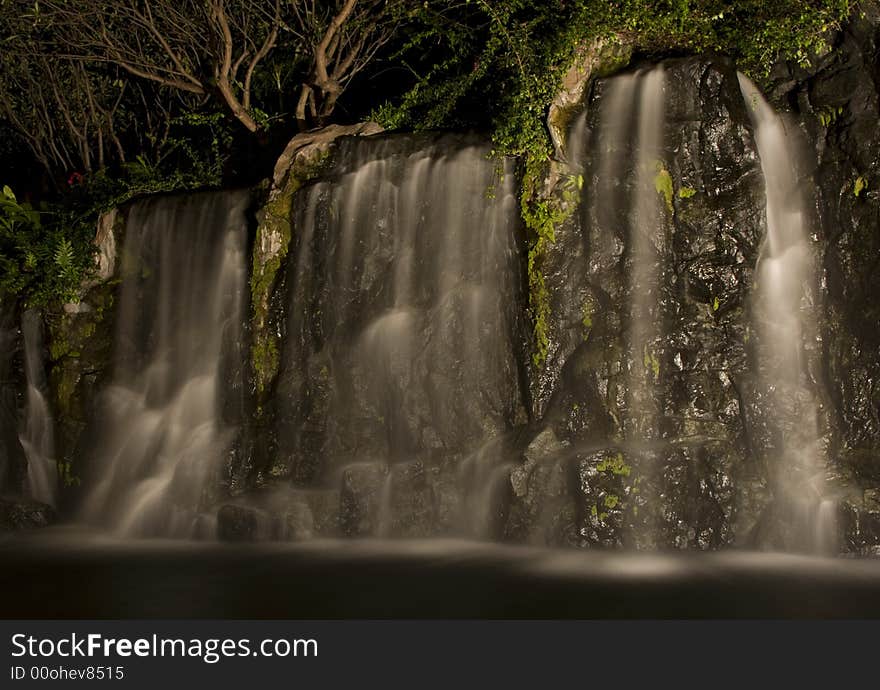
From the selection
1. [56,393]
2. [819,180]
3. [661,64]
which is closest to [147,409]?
[56,393]

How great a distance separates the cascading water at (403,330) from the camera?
1006 centimetres

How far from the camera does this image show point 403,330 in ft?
34.6

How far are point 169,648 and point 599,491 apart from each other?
447 cm

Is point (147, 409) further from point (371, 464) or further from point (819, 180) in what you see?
point (819, 180)

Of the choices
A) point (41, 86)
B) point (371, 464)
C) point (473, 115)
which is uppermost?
point (41, 86)

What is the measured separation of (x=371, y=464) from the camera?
1022 cm

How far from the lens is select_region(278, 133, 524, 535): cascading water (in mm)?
10062

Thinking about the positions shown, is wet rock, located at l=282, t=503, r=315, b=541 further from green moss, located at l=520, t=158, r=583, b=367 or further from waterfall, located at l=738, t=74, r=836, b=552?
waterfall, located at l=738, t=74, r=836, b=552

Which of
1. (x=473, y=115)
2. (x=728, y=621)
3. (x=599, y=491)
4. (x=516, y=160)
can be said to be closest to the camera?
(x=728, y=621)

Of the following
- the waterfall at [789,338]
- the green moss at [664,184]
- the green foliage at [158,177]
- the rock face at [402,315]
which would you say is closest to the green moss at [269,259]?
the rock face at [402,315]

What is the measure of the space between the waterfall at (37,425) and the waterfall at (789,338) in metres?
8.51

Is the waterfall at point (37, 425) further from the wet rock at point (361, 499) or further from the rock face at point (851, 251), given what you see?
the rock face at point (851, 251)

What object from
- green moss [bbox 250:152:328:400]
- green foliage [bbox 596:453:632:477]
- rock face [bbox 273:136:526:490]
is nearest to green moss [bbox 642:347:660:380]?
green foliage [bbox 596:453:632:477]

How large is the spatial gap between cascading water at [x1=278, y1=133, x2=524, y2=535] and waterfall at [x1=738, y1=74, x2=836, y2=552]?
2.51 meters
